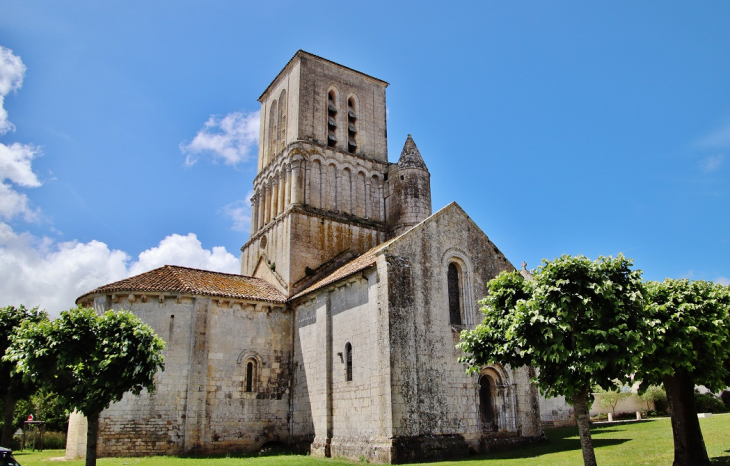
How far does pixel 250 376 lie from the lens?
24.6 meters

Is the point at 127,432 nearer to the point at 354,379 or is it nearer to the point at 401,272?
the point at 354,379

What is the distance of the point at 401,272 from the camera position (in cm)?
2031

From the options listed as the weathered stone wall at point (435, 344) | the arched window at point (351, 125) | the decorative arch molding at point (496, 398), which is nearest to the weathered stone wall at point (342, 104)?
the arched window at point (351, 125)

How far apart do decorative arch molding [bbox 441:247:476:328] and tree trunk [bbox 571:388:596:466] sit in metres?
8.20

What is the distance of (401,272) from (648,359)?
29.2ft

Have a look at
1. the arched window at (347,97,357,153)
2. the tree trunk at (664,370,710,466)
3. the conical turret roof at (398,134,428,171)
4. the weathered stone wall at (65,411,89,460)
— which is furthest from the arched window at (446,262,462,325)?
the weathered stone wall at (65,411,89,460)

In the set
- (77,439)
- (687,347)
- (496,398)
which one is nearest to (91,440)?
(77,439)

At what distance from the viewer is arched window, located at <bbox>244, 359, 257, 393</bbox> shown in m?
24.3

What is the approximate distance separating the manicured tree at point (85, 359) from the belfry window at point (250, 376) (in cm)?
792

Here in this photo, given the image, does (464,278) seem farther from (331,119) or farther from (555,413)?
(555,413)

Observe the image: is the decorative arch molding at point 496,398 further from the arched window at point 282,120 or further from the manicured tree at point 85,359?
the arched window at point 282,120

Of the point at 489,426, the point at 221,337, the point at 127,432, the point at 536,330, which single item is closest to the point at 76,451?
the point at 127,432

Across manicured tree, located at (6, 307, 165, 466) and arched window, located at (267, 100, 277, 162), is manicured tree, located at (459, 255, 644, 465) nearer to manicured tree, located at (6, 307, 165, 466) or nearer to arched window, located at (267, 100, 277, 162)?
manicured tree, located at (6, 307, 165, 466)

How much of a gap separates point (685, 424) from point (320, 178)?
21.1 m
